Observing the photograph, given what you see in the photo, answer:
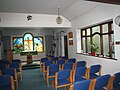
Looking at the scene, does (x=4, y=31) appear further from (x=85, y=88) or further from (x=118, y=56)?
(x=85, y=88)

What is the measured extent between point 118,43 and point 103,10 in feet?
4.69

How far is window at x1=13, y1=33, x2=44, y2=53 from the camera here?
37.5ft

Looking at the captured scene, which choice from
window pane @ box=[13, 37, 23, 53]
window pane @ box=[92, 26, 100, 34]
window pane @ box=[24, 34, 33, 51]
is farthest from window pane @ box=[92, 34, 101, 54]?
window pane @ box=[13, 37, 23, 53]

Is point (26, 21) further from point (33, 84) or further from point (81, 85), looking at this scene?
point (81, 85)

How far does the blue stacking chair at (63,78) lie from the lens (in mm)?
3207

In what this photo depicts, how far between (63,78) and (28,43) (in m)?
8.89

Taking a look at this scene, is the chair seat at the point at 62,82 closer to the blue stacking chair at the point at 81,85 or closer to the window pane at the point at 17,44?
the blue stacking chair at the point at 81,85

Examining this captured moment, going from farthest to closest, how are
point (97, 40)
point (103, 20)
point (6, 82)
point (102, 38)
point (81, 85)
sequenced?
point (97, 40), point (102, 38), point (103, 20), point (6, 82), point (81, 85)

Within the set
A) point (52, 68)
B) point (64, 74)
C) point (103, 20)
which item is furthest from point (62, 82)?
point (103, 20)

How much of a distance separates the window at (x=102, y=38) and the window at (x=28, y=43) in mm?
5687

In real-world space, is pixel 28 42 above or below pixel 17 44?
above

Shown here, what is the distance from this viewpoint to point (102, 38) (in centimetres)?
567

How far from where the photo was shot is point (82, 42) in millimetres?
7656

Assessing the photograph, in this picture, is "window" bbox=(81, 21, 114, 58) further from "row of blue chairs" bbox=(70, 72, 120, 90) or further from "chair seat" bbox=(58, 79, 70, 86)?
"row of blue chairs" bbox=(70, 72, 120, 90)
